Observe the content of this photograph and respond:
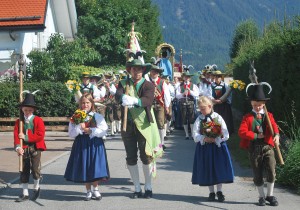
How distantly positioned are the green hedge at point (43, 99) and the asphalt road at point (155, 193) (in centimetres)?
903

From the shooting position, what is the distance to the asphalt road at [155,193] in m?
8.92

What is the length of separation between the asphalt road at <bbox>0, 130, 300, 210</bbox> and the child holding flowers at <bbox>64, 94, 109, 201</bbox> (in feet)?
1.14

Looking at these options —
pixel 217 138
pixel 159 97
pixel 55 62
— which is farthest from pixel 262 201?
pixel 55 62

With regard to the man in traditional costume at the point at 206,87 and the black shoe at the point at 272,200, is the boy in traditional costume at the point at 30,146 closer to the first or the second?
the black shoe at the point at 272,200

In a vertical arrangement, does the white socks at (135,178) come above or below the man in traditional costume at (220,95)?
below

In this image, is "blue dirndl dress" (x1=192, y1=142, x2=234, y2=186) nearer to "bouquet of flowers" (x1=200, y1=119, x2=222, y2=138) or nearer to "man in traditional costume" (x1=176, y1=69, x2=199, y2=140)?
"bouquet of flowers" (x1=200, y1=119, x2=222, y2=138)

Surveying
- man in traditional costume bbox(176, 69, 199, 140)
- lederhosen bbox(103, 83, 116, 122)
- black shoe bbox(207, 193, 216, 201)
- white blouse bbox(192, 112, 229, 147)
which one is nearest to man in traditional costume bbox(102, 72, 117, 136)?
lederhosen bbox(103, 83, 116, 122)

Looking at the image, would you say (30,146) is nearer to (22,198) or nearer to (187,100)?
(22,198)

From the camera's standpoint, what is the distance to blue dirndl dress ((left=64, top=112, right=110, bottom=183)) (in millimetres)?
9250

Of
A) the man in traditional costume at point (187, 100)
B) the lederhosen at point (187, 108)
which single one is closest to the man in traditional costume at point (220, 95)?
the man in traditional costume at point (187, 100)

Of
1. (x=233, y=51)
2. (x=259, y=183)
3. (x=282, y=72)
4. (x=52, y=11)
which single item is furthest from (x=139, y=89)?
(x=233, y=51)

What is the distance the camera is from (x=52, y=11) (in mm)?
33125

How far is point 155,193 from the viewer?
989 cm

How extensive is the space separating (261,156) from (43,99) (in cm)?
1398
